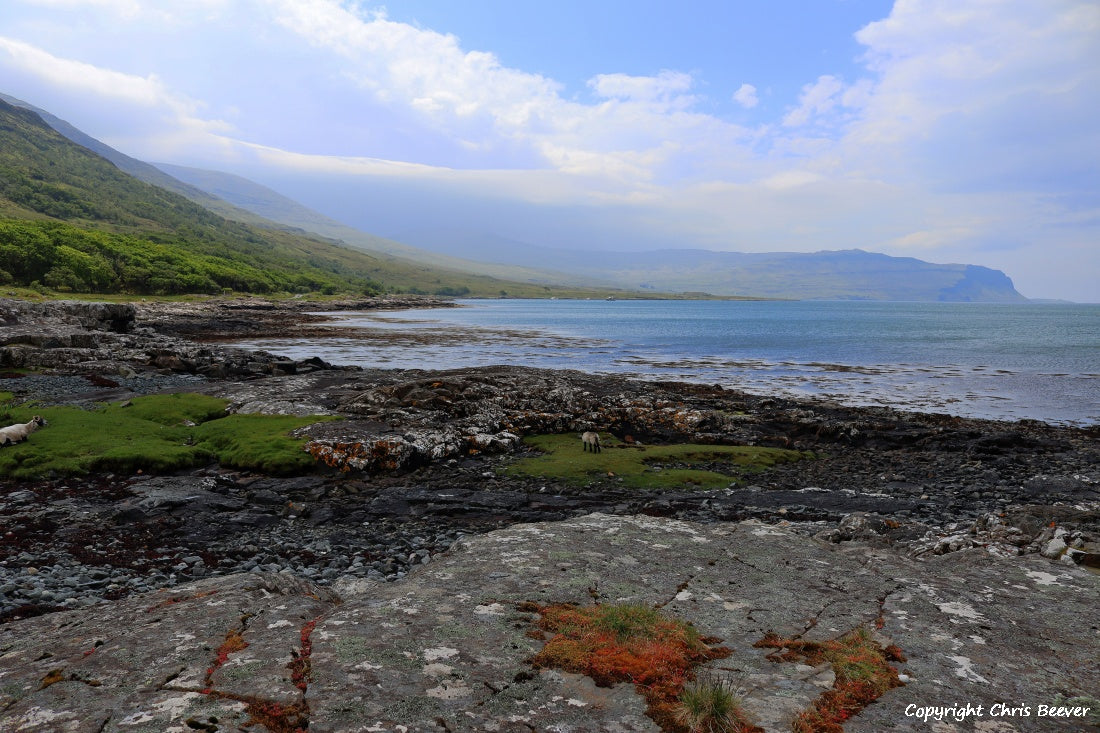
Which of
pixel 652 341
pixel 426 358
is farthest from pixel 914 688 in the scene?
pixel 652 341

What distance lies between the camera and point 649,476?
1955 cm

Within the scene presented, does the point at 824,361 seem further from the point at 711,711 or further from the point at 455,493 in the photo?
the point at 711,711

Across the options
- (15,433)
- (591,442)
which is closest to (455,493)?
(591,442)

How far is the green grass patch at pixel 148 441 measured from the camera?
17.4 m

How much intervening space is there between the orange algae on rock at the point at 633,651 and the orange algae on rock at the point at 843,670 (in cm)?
65

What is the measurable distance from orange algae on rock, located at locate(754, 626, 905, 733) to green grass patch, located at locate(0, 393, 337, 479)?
652 inches

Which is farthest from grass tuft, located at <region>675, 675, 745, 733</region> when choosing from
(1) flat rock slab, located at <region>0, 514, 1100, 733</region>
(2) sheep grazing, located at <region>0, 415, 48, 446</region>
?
(2) sheep grazing, located at <region>0, 415, 48, 446</region>

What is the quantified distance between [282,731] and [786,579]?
23.7 feet

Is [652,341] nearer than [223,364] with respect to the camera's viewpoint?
No

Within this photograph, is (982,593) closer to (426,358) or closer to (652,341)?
(426,358)
